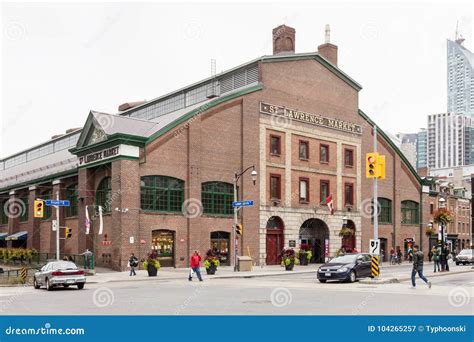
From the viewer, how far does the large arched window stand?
4409 centimetres

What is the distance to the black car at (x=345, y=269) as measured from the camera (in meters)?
29.9

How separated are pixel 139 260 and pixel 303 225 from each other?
58.5 feet

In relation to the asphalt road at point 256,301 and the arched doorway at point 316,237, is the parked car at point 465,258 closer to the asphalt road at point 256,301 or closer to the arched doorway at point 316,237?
the arched doorway at point 316,237

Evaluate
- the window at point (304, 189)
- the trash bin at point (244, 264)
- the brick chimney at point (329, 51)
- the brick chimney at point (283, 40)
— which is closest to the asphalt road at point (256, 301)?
the trash bin at point (244, 264)

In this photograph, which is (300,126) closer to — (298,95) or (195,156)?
(298,95)

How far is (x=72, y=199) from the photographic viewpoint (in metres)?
52.2

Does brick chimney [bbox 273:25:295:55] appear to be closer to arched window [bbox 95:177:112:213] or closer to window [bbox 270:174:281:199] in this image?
window [bbox 270:174:281:199]

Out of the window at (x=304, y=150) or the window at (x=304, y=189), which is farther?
the window at (x=304, y=150)

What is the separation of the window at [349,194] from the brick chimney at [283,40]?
13556mm

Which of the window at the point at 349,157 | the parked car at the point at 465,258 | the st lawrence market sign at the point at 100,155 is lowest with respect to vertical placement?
the parked car at the point at 465,258

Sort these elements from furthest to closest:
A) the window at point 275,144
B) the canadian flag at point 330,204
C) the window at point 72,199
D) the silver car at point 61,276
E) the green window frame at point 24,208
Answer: the green window frame at point 24,208 < the canadian flag at point 330,204 < the window at point 275,144 < the window at point 72,199 < the silver car at point 61,276

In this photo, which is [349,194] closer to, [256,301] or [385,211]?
[385,211]

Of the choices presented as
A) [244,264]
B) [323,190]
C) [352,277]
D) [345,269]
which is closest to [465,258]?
[323,190]

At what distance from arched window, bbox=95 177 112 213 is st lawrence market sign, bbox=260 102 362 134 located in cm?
1408
